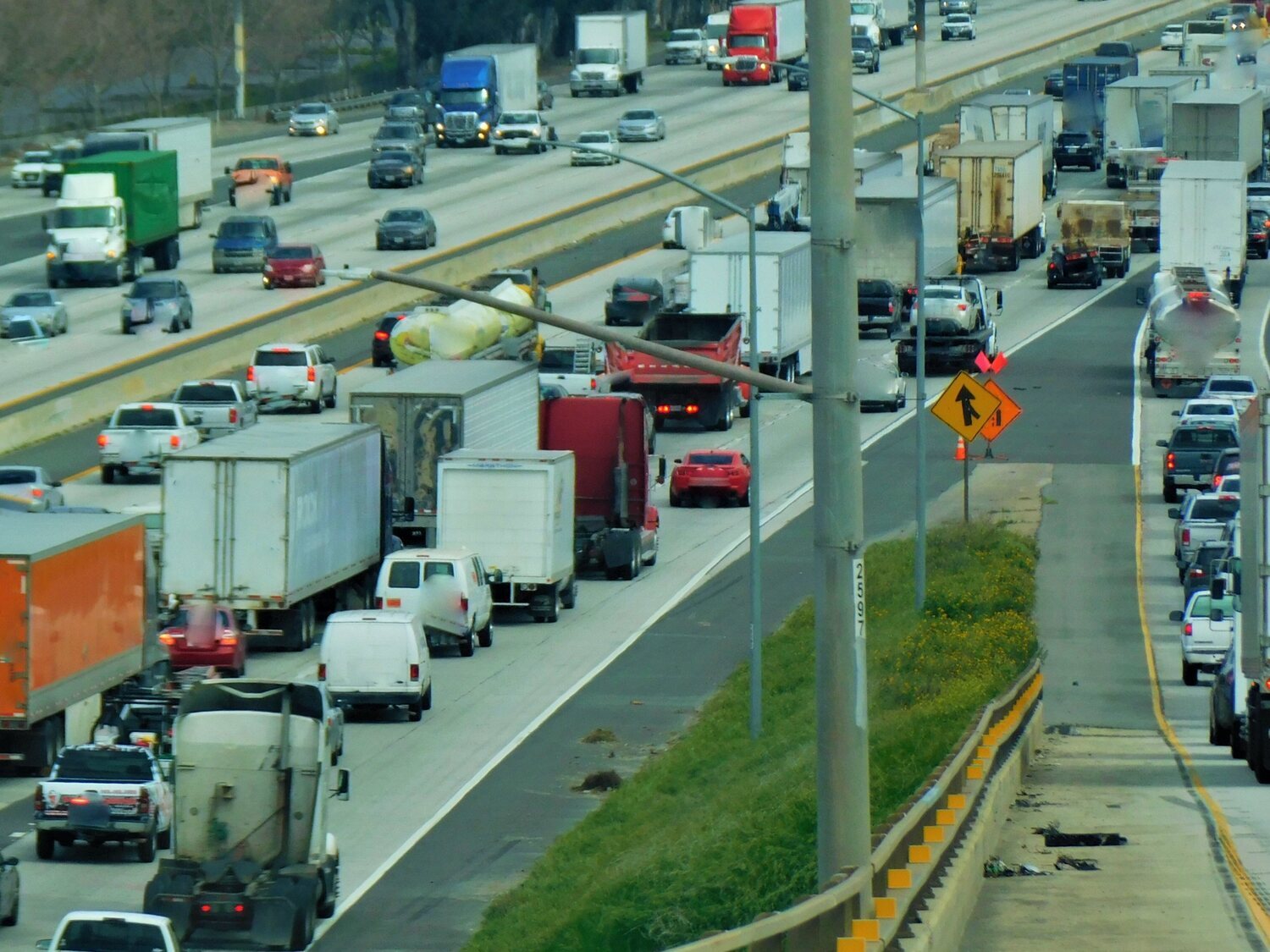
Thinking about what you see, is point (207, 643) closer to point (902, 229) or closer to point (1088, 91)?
point (902, 229)

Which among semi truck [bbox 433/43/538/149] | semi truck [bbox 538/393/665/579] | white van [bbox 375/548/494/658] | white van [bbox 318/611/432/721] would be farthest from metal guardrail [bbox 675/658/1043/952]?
semi truck [bbox 433/43/538/149]

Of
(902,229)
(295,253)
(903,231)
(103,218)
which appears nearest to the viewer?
(903,231)

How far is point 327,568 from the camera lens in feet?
130

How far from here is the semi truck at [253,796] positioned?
24.3 metres

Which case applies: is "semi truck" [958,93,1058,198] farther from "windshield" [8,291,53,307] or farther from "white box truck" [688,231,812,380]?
"windshield" [8,291,53,307]

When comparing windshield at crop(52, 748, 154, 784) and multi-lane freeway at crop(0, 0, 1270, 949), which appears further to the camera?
windshield at crop(52, 748, 154, 784)

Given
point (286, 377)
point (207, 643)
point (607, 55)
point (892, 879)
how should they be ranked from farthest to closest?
point (607, 55)
point (286, 377)
point (207, 643)
point (892, 879)

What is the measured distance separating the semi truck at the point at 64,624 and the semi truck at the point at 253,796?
20.0 feet

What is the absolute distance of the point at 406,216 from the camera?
80.5m

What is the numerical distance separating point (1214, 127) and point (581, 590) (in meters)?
51.1

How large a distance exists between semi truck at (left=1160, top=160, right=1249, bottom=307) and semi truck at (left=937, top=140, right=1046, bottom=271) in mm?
6451

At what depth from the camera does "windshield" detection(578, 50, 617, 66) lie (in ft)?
396

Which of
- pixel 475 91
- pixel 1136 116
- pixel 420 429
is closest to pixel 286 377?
pixel 420 429

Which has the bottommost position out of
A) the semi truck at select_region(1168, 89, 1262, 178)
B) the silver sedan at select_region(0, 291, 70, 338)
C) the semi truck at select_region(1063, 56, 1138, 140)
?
the silver sedan at select_region(0, 291, 70, 338)
